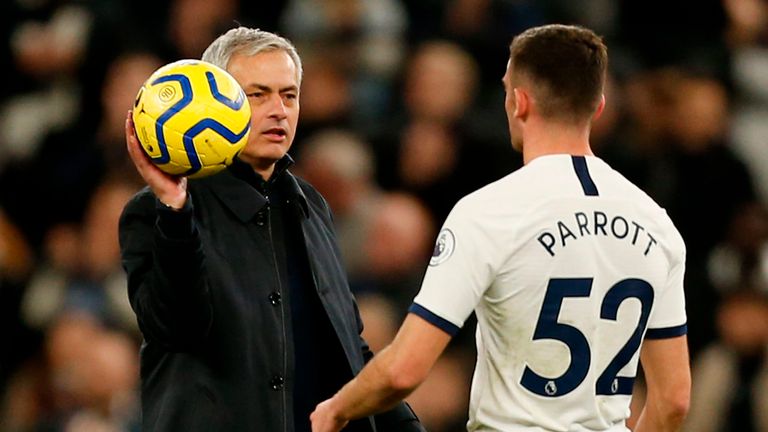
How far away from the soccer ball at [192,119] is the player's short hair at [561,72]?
0.82 m

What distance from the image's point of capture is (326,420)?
4602 millimetres

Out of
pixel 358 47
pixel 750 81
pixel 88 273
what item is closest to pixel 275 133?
pixel 88 273

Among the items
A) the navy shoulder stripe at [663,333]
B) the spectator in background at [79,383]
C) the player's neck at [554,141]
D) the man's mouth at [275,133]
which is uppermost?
the player's neck at [554,141]

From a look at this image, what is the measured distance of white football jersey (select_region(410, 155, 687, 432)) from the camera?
14.7ft

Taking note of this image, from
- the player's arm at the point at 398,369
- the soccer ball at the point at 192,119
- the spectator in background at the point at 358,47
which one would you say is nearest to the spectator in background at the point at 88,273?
the spectator in background at the point at 358,47

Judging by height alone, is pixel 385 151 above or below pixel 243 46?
below

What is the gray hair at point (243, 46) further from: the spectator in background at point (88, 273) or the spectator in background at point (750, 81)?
the spectator in background at point (750, 81)

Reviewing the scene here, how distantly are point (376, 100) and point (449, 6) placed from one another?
0.84m

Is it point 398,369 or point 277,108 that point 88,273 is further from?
point 398,369

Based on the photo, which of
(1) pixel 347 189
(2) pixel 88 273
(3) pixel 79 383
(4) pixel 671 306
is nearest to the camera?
(4) pixel 671 306

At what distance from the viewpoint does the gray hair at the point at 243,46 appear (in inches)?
203

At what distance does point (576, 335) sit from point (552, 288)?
154mm

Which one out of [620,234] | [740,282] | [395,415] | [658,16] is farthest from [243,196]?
[658,16]

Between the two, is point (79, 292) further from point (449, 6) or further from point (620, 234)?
point (620, 234)
